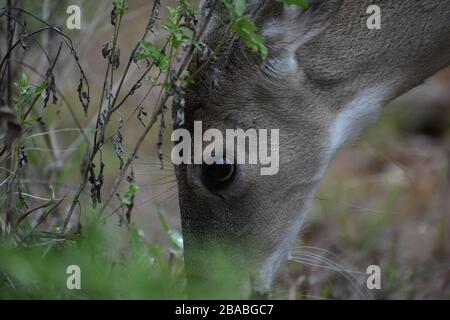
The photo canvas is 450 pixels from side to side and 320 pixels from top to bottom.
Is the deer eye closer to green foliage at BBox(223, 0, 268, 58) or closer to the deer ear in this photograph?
the deer ear

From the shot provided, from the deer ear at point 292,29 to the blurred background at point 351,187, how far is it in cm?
64

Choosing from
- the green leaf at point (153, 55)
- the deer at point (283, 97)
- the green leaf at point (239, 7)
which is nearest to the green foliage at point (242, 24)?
the green leaf at point (239, 7)

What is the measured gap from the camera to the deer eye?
3.89 metres

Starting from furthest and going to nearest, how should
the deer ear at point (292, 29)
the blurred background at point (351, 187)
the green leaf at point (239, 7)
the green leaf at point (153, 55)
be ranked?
1. the blurred background at point (351, 187)
2. the deer ear at point (292, 29)
3. the green leaf at point (153, 55)
4. the green leaf at point (239, 7)

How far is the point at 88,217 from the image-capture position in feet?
12.2

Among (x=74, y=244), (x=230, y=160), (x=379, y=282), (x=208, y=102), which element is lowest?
(x=379, y=282)

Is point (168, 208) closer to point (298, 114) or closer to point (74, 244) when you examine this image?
point (298, 114)

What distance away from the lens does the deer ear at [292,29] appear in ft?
12.5

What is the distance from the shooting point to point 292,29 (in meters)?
3.83

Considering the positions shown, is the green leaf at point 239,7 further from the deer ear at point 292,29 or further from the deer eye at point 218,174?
the deer eye at point 218,174

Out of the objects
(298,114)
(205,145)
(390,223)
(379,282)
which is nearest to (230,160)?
(205,145)

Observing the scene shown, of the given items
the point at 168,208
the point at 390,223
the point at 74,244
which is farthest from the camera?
the point at 168,208

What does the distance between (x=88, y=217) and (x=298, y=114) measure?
3.42ft

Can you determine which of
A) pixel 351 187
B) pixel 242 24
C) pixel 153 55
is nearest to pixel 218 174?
pixel 153 55
